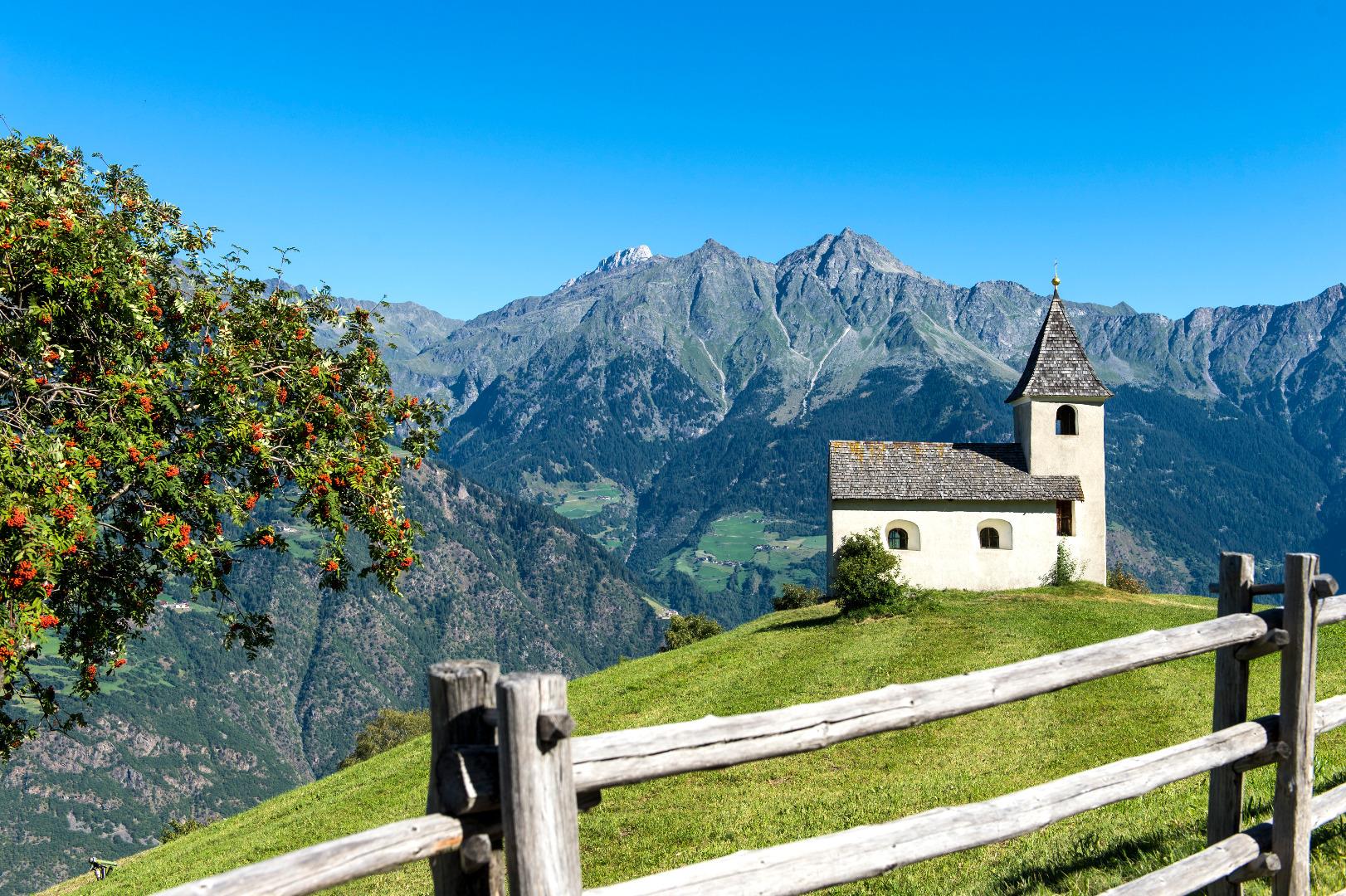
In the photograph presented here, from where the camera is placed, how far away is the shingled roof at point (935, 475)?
38.2 meters

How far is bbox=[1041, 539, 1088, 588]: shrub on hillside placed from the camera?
37.8 meters

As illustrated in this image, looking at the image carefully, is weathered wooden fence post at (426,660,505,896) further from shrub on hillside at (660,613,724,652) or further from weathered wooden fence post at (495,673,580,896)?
shrub on hillside at (660,613,724,652)

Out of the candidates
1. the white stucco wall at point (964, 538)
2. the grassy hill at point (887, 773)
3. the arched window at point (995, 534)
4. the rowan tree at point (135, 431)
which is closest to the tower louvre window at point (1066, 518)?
the white stucco wall at point (964, 538)

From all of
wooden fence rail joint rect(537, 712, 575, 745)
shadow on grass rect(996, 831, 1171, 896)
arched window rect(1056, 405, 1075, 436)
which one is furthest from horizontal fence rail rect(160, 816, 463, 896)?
arched window rect(1056, 405, 1075, 436)

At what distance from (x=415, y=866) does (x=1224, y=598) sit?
1064 cm

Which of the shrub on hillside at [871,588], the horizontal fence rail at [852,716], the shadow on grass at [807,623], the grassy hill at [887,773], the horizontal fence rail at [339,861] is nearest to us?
the horizontal fence rail at [339,861]

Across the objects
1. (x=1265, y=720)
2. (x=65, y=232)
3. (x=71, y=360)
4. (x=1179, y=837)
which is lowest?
(x=1179, y=837)

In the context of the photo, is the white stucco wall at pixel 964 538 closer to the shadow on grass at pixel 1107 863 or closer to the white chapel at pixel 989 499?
the white chapel at pixel 989 499

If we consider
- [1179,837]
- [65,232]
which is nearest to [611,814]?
[1179,837]

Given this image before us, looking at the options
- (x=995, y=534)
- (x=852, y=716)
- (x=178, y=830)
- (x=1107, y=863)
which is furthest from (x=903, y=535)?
(x=178, y=830)

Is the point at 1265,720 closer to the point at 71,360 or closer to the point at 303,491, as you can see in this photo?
the point at 303,491

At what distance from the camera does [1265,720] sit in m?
6.47

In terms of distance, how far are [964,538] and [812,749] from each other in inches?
1402

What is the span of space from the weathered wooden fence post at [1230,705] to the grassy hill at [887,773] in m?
0.93
